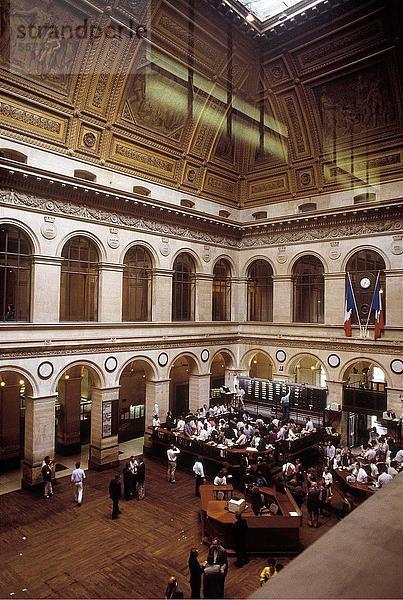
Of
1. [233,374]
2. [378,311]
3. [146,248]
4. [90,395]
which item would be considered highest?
[146,248]

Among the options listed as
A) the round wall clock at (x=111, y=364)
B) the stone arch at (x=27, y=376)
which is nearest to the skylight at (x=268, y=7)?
the round wall clock at (x=111, y=364)

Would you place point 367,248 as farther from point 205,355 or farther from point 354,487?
point 354,487

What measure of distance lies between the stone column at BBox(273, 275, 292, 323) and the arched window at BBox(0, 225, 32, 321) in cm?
1261

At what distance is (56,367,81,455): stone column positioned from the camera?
19062mm

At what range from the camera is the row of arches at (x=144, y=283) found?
55.9 ft

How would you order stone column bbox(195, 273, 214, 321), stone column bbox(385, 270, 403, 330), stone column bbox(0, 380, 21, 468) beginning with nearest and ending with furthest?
stone column bbox(0, 380, 21, 468) → stone column bbox(385, 270, 403, 330) → stone column bbox(195, 273, 214, 321)

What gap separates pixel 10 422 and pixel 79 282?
6.95 meters

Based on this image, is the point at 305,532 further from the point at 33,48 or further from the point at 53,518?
the point at 33,48

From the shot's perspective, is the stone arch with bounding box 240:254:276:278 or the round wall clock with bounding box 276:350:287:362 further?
the stone arch with bounding box 240:254:276:278

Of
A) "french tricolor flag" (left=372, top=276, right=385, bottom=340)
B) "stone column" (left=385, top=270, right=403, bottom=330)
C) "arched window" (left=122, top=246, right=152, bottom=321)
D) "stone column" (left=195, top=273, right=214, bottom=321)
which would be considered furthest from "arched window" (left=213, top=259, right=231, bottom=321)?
"stone column" (left=385, top=270, right=403, bottom=330)

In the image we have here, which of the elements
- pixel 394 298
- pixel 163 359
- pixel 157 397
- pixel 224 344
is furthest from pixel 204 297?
pixel 394 298

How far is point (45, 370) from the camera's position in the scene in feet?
50.9

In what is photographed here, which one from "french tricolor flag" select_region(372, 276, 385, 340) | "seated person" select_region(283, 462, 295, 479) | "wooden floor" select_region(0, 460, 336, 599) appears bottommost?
"wooden floor" select_region(0, 460, 336, 599)

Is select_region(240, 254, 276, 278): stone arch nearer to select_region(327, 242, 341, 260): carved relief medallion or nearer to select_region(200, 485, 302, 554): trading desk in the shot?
select_region(327, 242, 341, 260): carved relief medallion
